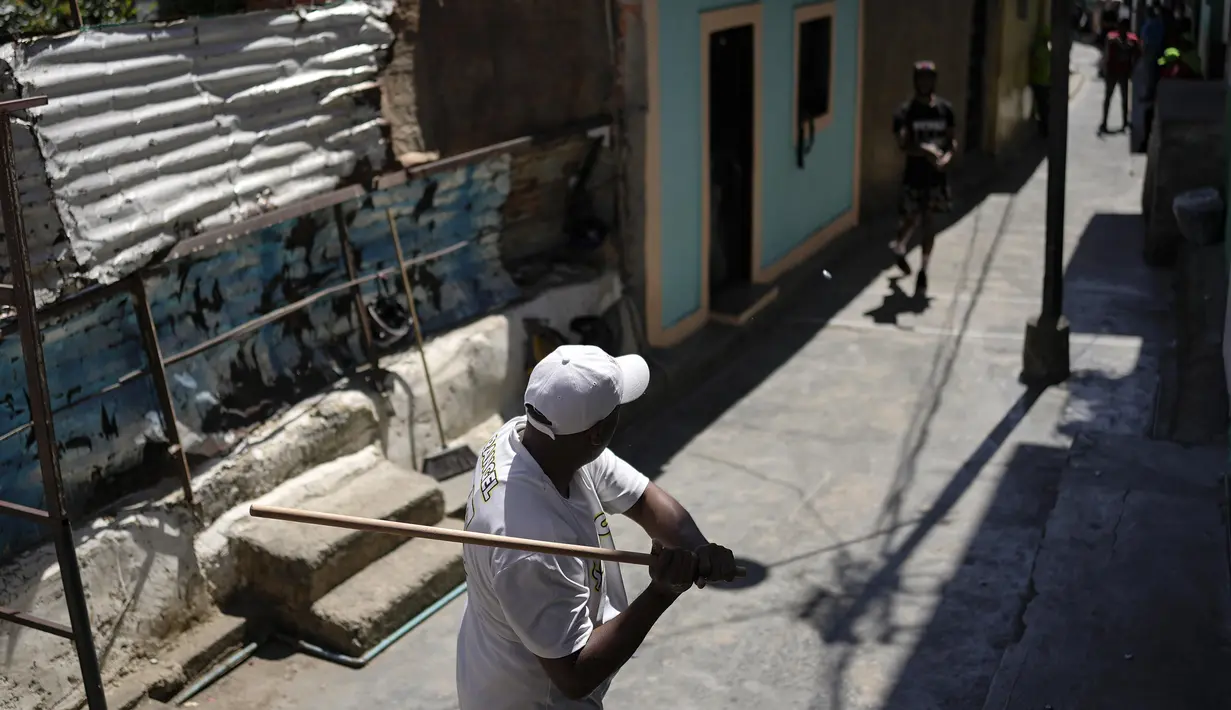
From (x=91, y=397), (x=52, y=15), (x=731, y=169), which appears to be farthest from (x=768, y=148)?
(x=91, y=397)

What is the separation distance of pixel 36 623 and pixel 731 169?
6.45 metres

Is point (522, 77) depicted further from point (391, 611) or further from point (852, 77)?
point (852, 77)

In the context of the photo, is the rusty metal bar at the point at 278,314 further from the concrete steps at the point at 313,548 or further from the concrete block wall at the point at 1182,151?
the concrete block wall at the point at 1182,151

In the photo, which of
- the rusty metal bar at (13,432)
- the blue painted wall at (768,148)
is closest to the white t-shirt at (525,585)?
the rusty metal bar at (13,432)

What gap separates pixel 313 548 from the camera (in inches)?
211

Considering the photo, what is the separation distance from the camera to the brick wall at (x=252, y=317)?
4855 mm

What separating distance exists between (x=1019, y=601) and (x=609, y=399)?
3.25 metres

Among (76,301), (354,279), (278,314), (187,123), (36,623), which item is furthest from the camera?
(354,279)

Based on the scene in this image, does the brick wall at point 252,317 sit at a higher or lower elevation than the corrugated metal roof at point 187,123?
lower

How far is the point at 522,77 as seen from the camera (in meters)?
7.13

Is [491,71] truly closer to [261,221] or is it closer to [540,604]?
[261,221]

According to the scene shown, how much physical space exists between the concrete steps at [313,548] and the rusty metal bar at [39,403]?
138cm

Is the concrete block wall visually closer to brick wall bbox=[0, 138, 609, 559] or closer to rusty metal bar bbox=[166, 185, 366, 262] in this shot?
brick wall bbox=[0, 138, 609, 559]

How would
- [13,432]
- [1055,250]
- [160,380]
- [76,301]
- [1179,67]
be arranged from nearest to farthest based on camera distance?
[13,432]
[76,301]
[160,380]
[1055,250]
[1179,67]
